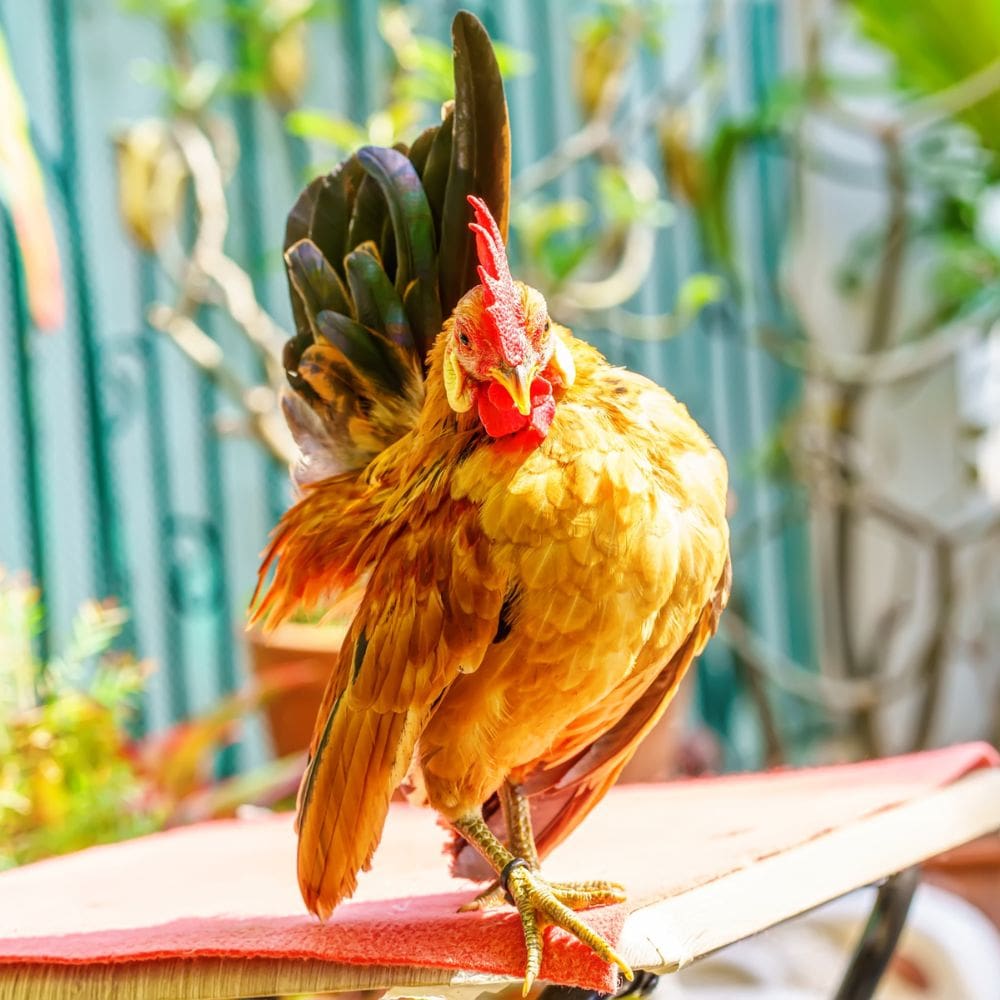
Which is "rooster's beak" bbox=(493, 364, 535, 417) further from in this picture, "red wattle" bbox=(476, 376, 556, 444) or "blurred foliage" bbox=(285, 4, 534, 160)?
"blurred foliage" bbox=(285, 4, 534, 160)

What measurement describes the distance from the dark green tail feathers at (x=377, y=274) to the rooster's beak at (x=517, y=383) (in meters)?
0.17

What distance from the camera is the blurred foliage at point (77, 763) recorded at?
4.91 ft

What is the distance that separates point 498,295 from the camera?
786mm

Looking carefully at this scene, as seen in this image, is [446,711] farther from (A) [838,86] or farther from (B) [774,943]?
(A) [838,86]

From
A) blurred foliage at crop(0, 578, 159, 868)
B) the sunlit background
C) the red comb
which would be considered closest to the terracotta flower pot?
the sunlit background

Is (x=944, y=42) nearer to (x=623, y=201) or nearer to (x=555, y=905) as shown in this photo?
(x=623, y=201)

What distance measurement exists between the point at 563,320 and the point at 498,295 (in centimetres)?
166

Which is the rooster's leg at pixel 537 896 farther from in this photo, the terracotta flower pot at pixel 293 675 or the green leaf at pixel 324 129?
the green leaf at pixel 324 129

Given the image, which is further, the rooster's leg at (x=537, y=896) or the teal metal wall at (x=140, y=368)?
the teal metal wall at (x=140, y=368)

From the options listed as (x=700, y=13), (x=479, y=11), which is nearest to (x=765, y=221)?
(x=700, y=13)

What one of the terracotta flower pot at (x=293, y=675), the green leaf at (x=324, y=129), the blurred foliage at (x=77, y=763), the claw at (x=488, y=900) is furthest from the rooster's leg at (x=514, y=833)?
the green leaf at (x=324, y=129)

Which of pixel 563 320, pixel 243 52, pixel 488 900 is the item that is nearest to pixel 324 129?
pixel 243 52

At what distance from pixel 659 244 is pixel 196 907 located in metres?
2.17

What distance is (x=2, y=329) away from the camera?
2.13 metres
